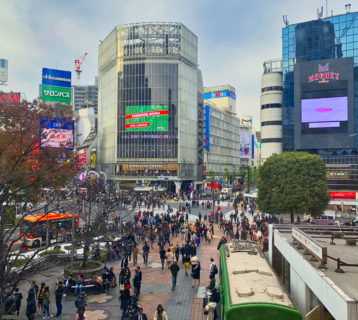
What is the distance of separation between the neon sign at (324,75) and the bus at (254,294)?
59.1m

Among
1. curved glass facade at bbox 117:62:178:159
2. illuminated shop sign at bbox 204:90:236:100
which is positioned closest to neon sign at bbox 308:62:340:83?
curved glass facade at bbox 117:62:178:159

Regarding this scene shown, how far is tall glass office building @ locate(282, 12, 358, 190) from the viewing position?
59656 millimetres

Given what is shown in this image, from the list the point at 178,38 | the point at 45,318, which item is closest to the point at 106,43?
the point at 178,38

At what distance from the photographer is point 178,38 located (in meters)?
79.7

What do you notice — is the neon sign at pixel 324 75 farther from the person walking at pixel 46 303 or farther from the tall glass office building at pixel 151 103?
the person walking at pixel 46 303

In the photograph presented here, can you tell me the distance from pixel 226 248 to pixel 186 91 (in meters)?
73.1

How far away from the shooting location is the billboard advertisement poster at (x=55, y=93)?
5128 cm

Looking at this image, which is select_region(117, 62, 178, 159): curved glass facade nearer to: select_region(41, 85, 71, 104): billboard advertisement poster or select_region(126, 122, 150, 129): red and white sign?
select_region(126, 122, 150, 129): red and white sign

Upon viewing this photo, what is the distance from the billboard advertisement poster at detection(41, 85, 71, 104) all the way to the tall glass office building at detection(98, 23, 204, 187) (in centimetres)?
2778

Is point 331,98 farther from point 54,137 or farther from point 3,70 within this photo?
point 3,70

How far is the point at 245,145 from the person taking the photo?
14062 cm

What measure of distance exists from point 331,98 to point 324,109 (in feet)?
7.79

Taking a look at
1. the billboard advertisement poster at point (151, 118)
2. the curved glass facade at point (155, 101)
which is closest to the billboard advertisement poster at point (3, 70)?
the curved glass facade at point (155, 101)

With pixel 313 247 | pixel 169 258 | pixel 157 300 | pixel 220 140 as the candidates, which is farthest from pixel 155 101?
pixel 313 247
